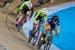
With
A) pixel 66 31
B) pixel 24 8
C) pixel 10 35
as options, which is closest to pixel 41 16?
pixel 24 8

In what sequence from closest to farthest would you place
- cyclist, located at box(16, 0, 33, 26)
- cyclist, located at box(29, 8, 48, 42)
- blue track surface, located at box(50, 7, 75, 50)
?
cyclist, located at box(29, 8, 48, 42)
cyclist, located at box(16, 0, 33, 26)
blue track surface, located at box(50, 7, 75, 50)

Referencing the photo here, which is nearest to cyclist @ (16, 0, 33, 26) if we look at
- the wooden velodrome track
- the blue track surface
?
the wooden velodrome track

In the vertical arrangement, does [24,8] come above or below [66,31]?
above

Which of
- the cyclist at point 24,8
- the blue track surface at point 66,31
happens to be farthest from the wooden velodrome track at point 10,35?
the blue track surface at point 66,31

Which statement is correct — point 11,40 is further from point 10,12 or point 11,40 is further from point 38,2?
point 38,2

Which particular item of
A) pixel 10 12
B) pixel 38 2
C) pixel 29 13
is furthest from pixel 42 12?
pixel 38 2

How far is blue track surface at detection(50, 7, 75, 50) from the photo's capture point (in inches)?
518

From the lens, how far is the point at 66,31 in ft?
51.0

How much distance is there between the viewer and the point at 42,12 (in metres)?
11.2

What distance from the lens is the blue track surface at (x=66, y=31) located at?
1316 cm

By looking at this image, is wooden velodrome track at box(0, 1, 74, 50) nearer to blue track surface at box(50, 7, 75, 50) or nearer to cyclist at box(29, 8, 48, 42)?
cyclist at box(29, 8, 48, 42)

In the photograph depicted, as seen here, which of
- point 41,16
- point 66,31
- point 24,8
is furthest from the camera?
point 66,31

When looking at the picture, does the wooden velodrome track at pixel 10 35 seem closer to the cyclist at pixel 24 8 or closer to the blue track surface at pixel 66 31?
the cyclist at pixel 24 8

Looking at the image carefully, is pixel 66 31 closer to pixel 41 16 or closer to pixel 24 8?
pixel 24 8
